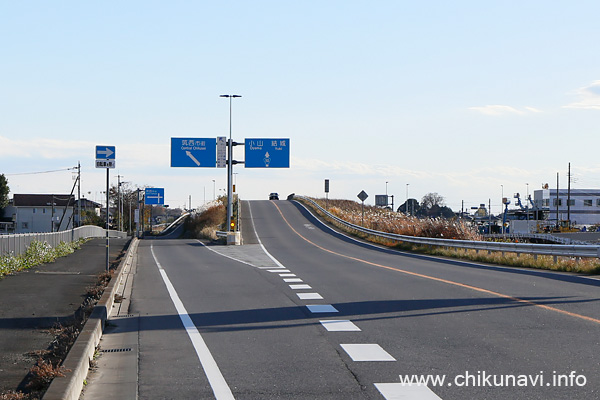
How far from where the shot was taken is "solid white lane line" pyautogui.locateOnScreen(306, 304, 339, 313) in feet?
40.9

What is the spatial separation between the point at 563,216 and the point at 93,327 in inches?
4807

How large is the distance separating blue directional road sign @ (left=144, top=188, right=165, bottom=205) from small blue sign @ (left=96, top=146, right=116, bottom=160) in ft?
204

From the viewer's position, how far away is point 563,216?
121000 mm

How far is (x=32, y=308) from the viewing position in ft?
43.7

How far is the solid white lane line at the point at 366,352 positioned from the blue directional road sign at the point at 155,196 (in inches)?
2943

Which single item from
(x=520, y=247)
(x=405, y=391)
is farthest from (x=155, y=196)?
(x=405, y=391)

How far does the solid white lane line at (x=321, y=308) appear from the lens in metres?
12.5

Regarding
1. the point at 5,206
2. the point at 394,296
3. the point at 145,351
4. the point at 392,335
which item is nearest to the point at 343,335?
the point at 392,335

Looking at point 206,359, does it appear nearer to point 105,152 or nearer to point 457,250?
point 105,152

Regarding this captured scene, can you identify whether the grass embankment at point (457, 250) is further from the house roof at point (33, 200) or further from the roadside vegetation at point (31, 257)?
the house roof at point (33, 200)

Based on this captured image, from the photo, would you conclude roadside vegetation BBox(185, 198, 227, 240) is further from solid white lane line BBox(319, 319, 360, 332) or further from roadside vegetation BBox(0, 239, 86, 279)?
solid white lane line BBox(319, 319, 360, 332)

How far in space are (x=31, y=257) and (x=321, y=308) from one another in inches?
658

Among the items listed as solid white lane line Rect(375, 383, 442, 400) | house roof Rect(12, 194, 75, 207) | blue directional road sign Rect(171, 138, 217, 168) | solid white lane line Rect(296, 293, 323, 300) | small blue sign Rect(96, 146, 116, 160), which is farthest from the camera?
house roof Rect(12, 194, 75, 207)

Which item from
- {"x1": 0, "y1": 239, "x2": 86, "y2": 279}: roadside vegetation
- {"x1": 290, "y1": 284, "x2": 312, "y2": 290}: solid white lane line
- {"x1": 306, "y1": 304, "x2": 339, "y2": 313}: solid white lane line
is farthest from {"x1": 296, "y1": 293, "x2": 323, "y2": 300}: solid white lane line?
{"x1": 0, "y1": 239, "x2": 86, "y2": 279}: roadside vegetation
